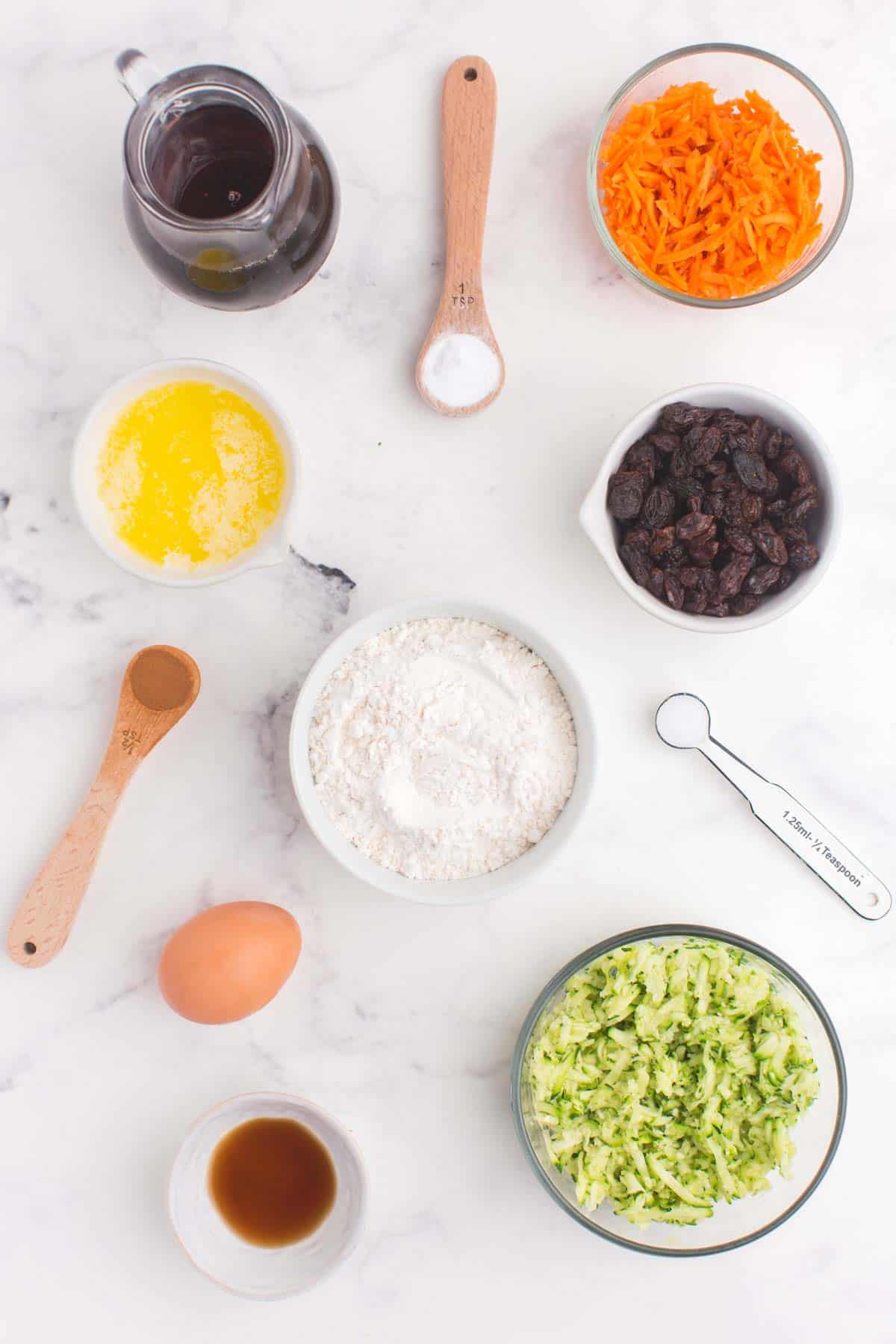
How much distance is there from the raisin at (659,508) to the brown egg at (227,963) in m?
0.79

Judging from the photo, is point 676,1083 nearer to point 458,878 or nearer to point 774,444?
point 458,878

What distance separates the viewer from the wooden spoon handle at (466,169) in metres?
1.50

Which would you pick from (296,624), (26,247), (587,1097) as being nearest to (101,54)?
(26,247)

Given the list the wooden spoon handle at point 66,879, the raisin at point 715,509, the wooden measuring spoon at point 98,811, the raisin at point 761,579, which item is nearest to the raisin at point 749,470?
the raisin at point 715,509

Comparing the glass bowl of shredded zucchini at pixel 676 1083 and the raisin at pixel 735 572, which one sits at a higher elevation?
the raisin at pixel 735 572

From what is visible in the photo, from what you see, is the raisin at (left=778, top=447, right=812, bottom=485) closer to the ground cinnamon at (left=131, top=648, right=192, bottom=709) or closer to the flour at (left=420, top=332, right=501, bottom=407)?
the flour at (left=420, top=332, right=501, bottom=407)

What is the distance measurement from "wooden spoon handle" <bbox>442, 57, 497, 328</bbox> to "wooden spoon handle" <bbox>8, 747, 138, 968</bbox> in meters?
0.88

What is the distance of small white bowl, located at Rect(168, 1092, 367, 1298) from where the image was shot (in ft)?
4.74

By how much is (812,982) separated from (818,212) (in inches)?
46.5

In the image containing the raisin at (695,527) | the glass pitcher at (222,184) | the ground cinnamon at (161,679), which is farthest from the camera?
the ground cinnamon at (161,679)

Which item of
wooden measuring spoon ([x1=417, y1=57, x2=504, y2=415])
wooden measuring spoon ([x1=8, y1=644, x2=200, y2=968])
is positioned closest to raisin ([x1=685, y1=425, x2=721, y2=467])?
wooden measuring spoon ([x1=417, y1=57, x2=504, y2=415])

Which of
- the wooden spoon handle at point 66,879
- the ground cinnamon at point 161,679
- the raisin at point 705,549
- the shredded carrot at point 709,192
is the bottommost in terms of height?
the wooden spoon handle at point 66,879

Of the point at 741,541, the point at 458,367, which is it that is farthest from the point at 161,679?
the point at 741,541

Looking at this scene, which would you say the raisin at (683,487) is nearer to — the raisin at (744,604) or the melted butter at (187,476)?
the raisin at (744,604)
